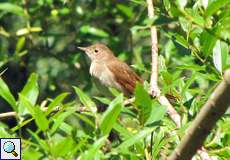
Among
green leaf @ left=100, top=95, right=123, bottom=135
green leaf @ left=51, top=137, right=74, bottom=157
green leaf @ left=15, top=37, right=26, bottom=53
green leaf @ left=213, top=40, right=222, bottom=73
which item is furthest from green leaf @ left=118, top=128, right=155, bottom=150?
green leaf @ left=15, top=37, right=26, bottom=53

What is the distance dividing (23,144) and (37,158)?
27 centimetres

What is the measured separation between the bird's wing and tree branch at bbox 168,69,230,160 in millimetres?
4235

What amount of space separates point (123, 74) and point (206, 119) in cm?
486

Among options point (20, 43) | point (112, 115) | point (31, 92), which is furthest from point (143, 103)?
point (20, 43)

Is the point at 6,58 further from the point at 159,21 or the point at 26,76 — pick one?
the point at 159,21

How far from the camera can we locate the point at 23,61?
7137 mm

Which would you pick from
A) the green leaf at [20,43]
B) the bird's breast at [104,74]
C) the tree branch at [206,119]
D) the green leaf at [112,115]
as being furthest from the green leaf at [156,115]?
the bird's breast at [104,74]

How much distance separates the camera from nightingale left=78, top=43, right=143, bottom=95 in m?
6.49

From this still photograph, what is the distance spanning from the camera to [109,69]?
698 cm

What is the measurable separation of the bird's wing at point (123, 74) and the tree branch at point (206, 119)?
13.9 feet

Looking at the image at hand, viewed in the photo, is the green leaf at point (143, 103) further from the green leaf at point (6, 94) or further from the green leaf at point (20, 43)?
the green leaf at point (20, 43)

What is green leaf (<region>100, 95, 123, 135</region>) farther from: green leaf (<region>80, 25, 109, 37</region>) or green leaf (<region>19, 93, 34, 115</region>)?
green leaf (<region>80, 25, 109, 37</region>)

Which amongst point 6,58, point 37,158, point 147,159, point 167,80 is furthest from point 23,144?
point 6,58

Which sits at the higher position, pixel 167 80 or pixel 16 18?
pixel 167 80
